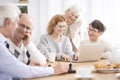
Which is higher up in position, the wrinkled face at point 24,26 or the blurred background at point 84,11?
the blurred background at point 84,11

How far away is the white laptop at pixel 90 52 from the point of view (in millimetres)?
2922

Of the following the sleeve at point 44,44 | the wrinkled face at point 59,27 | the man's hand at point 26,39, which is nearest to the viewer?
the man's hand at point 26,39

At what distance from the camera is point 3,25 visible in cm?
218

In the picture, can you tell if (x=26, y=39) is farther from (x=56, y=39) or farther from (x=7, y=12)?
(x=7, y=12)

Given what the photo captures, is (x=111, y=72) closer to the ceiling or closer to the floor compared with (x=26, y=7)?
closer to the floor

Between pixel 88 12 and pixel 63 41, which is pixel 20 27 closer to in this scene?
pixel 63 41

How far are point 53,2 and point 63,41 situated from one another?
149 centimetres

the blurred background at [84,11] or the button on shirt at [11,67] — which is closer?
the button on shirt at [11,67]

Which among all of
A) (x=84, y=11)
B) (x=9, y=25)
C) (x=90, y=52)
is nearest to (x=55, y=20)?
(x=90, y=52)

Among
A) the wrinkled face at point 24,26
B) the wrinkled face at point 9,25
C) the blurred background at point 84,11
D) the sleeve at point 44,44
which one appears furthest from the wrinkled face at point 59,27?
the wrinkled face at point 9,25

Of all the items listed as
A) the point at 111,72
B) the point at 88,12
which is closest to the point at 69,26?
the point at 88,12

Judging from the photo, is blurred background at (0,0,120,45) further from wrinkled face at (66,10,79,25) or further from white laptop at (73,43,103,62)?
white laptop at (73,43,103,62)

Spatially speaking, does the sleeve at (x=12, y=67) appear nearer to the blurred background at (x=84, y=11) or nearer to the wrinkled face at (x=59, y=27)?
the wrinkled face at (x=59, y=27)

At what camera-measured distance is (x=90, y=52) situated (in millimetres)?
2984
